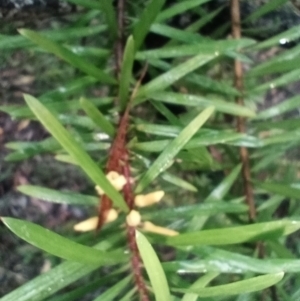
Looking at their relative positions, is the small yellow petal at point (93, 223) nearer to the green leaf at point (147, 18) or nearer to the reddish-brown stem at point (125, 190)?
the reddish-brown stem at point (125, 190)

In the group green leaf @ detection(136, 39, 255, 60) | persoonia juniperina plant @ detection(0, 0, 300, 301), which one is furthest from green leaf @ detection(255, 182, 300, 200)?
green leaf @ detection(136, 39, 255, 60)

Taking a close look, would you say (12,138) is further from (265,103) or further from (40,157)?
(265,103)

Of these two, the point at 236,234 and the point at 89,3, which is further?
the point at 89,3

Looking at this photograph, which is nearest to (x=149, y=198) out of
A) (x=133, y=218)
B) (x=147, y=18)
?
(x=133, y=218)

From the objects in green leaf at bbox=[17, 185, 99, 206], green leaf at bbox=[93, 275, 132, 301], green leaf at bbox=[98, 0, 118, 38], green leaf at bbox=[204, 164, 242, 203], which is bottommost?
green leaf at bbox=[93, 275, 132, 301]

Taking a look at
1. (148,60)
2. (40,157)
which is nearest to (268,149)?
(148,60)

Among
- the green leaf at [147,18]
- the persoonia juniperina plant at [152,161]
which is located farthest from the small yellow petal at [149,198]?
the green leaf at [147,18]

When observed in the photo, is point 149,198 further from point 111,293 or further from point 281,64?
point 281,64

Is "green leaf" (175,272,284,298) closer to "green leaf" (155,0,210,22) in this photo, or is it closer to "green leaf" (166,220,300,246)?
"green leaf" (166,220,300,246)
